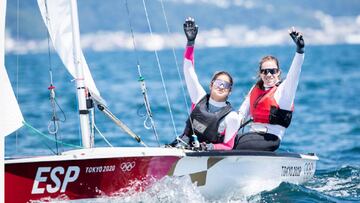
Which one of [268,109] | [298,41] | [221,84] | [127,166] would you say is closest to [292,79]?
[298,41]

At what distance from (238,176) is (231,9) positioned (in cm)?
19285

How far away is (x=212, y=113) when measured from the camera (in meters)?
7.47

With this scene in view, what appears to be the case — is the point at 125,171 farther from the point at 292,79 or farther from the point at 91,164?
the point at 292,79

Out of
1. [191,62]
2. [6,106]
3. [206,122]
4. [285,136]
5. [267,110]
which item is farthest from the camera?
[285,136]

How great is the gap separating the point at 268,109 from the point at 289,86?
1.18 feet

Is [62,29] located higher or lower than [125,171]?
higher

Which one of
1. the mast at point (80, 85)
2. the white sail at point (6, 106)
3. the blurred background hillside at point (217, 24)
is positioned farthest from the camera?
the blurred background hillside at point (217, 24)

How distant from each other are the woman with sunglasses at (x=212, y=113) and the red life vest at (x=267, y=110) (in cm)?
41

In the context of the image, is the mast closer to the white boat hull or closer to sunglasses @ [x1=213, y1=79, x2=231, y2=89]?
the white boat hull

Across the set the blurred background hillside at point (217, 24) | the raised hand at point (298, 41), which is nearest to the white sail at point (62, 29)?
the raised hand at point (298, 41)

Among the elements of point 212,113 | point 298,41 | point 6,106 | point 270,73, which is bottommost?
point 6,106

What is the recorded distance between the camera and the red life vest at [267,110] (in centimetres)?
775

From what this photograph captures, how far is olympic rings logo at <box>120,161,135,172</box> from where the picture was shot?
669cm

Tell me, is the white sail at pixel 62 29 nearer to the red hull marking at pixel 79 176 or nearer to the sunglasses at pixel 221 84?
the red hull marking at pixel 79 176
